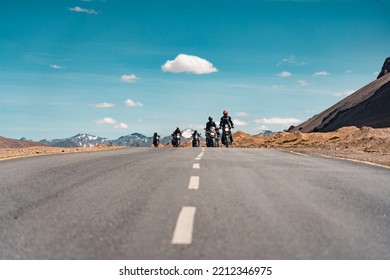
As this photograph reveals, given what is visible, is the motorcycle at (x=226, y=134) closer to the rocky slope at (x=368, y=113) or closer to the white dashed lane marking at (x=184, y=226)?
the white dashed lane marking at (x=184, y=226)

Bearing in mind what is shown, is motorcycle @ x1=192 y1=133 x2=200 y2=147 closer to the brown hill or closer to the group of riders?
the group of riders

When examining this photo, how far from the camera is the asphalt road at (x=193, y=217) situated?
4.03 m

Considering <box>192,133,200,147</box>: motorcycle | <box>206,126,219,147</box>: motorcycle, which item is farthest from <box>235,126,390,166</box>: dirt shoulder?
<box>192,133,200,147</box>: motorcycle

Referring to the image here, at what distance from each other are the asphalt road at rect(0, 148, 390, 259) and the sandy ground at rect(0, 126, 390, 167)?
27.4 feet

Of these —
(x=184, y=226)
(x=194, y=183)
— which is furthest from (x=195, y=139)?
(x=184, y=226)

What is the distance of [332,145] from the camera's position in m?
33.6

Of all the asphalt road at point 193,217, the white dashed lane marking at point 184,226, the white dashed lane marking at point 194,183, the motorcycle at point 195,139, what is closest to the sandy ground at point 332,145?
the motorcycle at point 195,139

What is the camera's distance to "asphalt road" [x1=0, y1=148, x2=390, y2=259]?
4027mm

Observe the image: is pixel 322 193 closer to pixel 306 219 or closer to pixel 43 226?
pixel 306 219

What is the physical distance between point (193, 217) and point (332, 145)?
29919 millimetres

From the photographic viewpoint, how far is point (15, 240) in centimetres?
436

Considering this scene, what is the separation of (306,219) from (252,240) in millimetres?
1219
